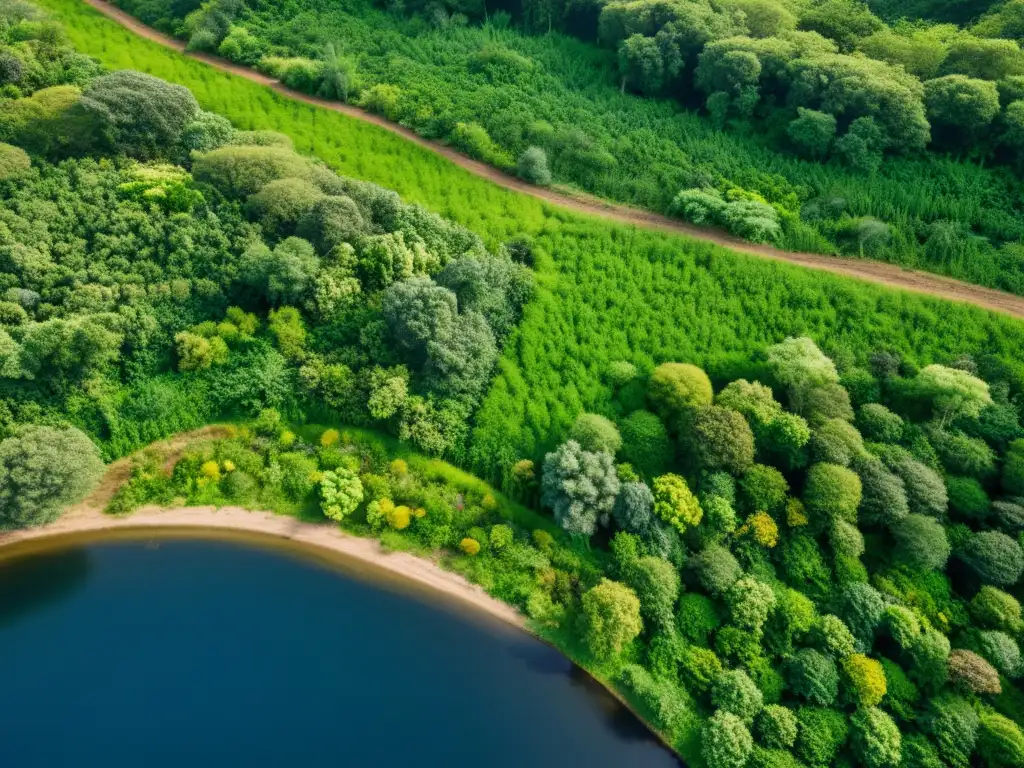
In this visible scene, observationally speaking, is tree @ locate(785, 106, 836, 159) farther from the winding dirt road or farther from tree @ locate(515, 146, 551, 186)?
tree @ locate(515, 146, 551, 186)

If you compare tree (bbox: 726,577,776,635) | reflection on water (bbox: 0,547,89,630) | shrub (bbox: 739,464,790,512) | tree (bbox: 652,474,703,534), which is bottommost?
reflection on water (bbox: 0,547,89,630)

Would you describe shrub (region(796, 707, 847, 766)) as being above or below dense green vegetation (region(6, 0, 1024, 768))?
below

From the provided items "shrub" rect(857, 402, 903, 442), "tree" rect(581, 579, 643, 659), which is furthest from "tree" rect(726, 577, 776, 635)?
"shrub" rect(857, 402, 903, 442)

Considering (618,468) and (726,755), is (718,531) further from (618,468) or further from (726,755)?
(726,755)

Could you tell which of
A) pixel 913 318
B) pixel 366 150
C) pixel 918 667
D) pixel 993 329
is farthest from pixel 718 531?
pixel 366 150

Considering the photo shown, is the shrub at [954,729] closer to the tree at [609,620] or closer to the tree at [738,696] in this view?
the tree at [738,696]

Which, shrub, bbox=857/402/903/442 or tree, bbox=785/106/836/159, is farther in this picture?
tree, bbox=785/106/836/159

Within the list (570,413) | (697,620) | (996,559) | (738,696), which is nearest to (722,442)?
(570,413)
